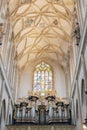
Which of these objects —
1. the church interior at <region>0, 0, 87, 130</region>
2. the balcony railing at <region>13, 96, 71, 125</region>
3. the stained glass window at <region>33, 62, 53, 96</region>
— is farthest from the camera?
the stained glass window at <region>33, 62, 53, 96</region>

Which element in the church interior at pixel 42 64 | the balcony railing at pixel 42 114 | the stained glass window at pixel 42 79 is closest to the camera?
the church interior at pixel 42 64

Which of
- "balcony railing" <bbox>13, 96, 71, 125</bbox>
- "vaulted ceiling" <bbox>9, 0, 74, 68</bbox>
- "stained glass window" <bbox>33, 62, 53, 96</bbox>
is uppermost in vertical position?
"vaulted ceiling" <bbox>9, 0, 74, 68</bbox>

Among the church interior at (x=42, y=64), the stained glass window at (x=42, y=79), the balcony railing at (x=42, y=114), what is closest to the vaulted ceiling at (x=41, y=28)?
the church interior at (x=42, y=64)

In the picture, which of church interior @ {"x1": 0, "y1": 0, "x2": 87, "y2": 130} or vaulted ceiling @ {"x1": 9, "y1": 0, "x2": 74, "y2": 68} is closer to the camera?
church interior @ {"x1": 0, "y1": 0, "x2": 87, "y2": 130}

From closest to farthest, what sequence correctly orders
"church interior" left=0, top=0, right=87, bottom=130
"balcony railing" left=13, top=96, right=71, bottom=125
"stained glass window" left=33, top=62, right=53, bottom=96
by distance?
1. "church interior" left=0, top=0, right=87, bottom=130
2. "balcony railing" left=13, top=96, right=71, bottom=125
3. "stained glass window" left=33, top=62, right=53, bottom=96

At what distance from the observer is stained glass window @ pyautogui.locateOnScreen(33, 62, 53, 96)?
2320 cm

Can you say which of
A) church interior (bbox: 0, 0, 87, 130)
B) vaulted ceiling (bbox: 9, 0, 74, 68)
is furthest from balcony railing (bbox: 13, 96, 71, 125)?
vaulted ceiling (bbox: 9, 0, 74, 68)

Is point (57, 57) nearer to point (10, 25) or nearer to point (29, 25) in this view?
point (29, 25)

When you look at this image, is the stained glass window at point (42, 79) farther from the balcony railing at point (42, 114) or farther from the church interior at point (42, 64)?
the balcony railing at point (42, 114)

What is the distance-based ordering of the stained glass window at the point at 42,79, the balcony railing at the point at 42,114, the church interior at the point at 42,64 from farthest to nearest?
1. the stained glass window at the point at 42,79
2. the balcony railing at the point at 42,114
3. the church interior at the point at 42,64

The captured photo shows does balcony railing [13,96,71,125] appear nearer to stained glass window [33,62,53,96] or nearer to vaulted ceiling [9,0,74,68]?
stained glass window [33,62,53,96]

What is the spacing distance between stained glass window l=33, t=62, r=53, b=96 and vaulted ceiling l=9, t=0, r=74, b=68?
52.8 inches

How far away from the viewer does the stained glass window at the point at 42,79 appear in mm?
23203

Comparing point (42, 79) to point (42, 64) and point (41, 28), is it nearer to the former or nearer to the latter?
point (42, 64)
